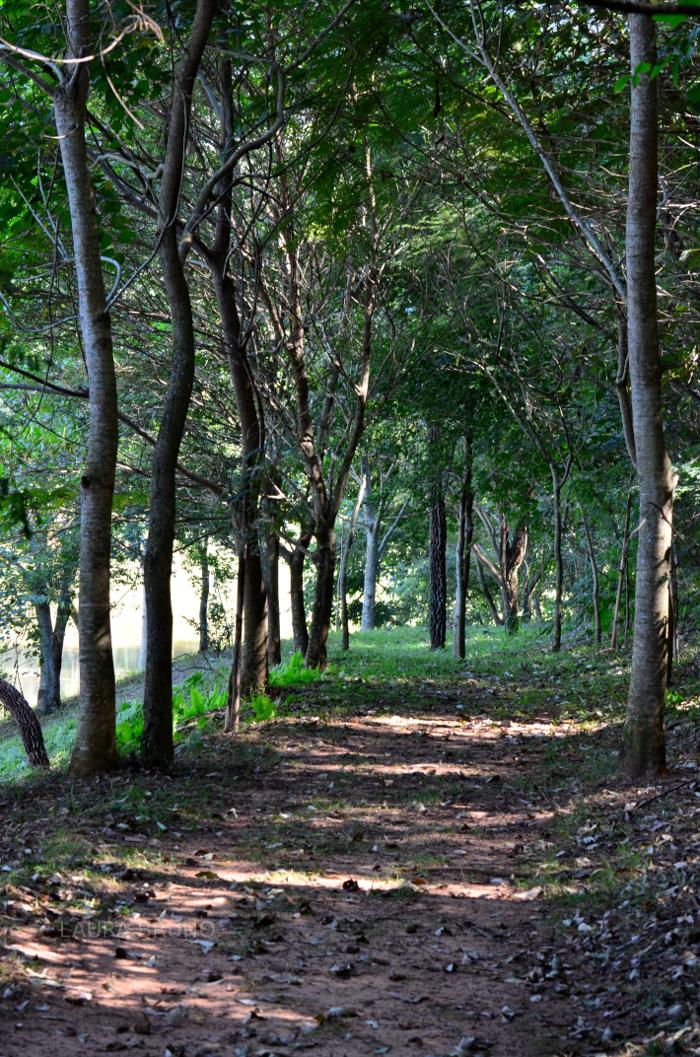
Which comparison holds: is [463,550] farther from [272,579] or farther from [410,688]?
[272,579]

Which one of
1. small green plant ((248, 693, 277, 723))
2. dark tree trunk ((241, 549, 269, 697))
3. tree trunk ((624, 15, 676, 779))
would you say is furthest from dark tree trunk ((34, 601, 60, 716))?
tree trunk ((624, 15, 676, 779))

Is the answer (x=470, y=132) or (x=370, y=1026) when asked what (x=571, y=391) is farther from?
(x=370, y=1026)

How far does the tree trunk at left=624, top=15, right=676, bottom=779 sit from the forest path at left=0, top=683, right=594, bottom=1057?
44.3 inches

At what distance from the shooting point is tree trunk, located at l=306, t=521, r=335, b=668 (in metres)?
14.2

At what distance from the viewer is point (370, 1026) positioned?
4.27 m

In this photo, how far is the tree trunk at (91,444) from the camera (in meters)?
7.78

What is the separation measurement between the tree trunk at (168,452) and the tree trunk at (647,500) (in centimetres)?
382

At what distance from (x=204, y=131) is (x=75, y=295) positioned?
2.99m

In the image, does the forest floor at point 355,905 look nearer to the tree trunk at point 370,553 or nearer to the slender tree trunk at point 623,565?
the slender tree trunk at point 623,565

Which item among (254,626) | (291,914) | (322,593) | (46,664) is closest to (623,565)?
(322,593)

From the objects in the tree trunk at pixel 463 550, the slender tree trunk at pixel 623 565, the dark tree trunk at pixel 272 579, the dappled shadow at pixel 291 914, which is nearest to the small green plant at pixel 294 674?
the dark tree trunk at pixel 272 579

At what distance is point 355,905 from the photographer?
5871 mm

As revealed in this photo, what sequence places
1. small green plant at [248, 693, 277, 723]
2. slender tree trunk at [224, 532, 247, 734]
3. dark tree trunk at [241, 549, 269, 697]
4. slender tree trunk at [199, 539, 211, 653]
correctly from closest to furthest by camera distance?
slender tree trunk at [224, 532, 247, 734] → small green plant at [248, 693, 277, 723] → dark tree trunk at [241, 549, 269, 697] → slender tree trunk at [199, 539, 211, 653]

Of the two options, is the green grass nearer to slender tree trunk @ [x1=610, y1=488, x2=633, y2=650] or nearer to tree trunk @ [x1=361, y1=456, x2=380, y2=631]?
slender tree trunk @ [x1=610, y1=488, x2=633, y2=650]
